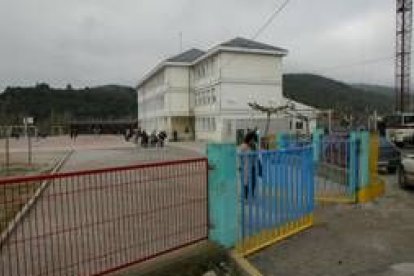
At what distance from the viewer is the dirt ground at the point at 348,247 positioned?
711 centimetres

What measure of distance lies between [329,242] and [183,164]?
2636 millimetres

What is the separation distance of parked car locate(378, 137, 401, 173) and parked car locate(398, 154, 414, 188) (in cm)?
504

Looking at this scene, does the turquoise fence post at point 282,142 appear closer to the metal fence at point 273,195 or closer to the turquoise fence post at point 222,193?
the metal fence at point 273,195

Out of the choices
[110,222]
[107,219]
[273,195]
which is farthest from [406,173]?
[110,222]

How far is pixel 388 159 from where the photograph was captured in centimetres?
2158

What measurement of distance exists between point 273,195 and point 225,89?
4972 cm

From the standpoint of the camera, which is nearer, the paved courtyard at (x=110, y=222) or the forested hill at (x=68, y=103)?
the paved courtyard at (x=110, y=222)

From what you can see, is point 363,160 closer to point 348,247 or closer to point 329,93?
point 348,247

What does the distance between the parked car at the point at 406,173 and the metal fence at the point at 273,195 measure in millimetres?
6490

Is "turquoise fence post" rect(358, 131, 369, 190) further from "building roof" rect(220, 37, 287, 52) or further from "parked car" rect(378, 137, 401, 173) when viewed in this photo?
"building roof" rect(220, 37, 287, 52)

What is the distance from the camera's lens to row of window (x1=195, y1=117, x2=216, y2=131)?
2389 inches

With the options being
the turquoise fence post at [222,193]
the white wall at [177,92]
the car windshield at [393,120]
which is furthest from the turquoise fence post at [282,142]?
the white wall at [177,92]

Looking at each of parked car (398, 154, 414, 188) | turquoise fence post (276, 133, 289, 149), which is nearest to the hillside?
turquoise fence post (276, 133, 289, 149)

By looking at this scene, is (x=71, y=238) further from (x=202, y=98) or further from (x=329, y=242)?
(x=202, y=98)
